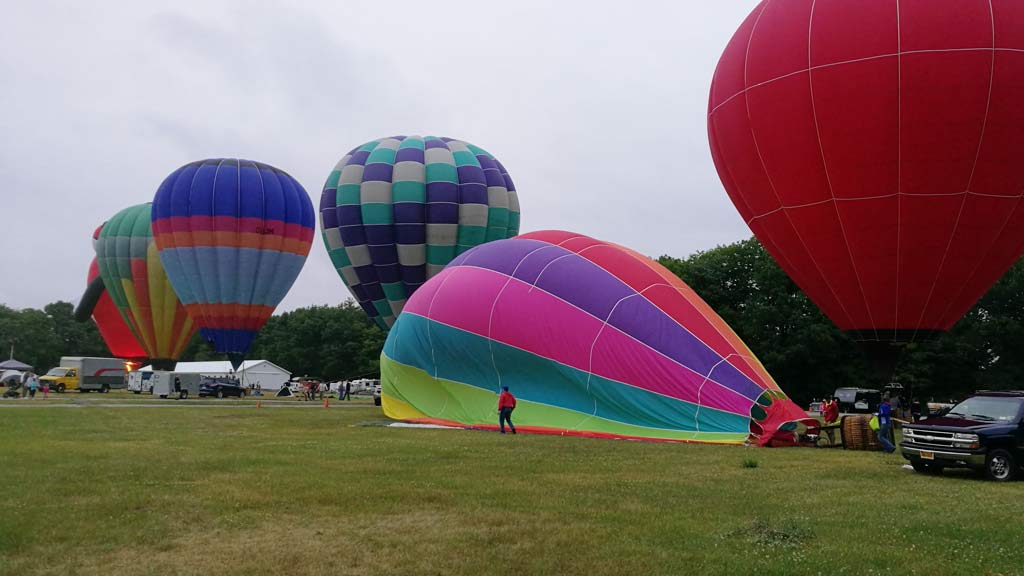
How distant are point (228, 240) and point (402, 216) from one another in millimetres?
9312

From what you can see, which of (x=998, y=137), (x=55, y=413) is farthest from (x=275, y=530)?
(x=55, y=413)

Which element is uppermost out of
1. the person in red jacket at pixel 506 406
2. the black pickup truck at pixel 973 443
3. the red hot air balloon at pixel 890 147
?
the red hot air balloon at pixel 890 147

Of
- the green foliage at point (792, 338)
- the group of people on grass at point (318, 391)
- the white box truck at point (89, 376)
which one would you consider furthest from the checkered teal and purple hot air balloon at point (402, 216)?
the white box truck at point (89, 376)

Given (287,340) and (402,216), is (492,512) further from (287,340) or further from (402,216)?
(287,340)

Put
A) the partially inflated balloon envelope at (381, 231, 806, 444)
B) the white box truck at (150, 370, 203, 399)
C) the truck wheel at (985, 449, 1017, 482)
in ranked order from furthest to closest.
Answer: the white box truck at (150, 370, 203, 399)
the partially inflated balloon envelope at (381, 231, 806, 444)
the truck wheel at (985, 449, 1017, 482)

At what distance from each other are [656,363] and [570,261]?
3.43 m

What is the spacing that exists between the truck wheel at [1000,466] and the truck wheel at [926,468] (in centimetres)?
66

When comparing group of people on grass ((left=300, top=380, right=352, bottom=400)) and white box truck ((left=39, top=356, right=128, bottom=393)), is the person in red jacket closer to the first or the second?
group of people on grass ((left=300, top=380, right=352, bottom=400))

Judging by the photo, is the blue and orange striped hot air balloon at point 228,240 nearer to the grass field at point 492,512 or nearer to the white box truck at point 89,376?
the white box truck at point 89,376

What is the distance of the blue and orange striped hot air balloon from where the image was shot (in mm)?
38719

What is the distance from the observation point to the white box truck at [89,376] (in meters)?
49.5

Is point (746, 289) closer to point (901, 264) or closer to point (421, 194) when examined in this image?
point (421, 194)

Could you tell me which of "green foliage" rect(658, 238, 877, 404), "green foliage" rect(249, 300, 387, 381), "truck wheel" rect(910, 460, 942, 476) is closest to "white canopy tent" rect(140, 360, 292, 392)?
"green foliage" rect(249, 300, 387, 381)

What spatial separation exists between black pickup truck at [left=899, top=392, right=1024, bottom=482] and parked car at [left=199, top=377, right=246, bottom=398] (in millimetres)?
39506
